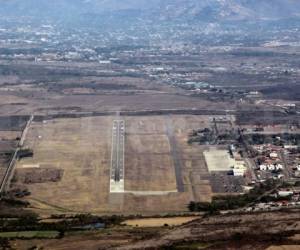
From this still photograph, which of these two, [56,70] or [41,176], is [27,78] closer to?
[56,70]

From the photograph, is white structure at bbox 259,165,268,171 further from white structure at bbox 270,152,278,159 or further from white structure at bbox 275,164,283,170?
white structure at bbox 270,152,278,159

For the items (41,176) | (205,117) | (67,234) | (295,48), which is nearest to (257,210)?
(67,234)

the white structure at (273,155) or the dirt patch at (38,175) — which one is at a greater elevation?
the white structure at (273,155)

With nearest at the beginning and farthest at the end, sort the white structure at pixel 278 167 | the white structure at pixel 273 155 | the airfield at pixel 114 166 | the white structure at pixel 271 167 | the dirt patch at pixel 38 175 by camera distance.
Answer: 1. the airfield at pixel 114 166
2. the dirt patch at pixel 38 175
3. the white structure at pixel 271 167
4. the white structure at pixel 278 167
5. the white structure at pixel 273 155

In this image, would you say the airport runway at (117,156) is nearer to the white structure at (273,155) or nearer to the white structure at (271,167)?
the white structure at (271,167)

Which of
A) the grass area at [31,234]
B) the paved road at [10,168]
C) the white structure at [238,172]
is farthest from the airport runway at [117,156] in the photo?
the grass area at [31,234]

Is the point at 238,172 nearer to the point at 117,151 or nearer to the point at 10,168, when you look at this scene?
the point at 117,151

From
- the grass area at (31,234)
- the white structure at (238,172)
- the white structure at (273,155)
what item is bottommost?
the grass area at (31,234)
